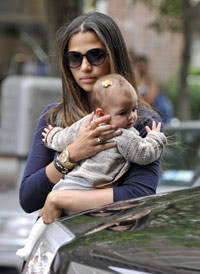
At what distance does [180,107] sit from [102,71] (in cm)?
890

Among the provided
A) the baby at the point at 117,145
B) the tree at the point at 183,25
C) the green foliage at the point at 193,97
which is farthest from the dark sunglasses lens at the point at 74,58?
the green foliage at the point at 193,97

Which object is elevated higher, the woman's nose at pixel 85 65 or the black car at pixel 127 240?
the woman's nose at pixel 85 65

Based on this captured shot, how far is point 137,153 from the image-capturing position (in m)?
2.65

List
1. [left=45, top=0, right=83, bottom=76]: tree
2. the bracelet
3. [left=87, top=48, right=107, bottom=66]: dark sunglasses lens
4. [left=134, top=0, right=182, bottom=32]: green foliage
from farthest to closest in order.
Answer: [left=134, top=0, right=182, bottom=32]: green foliage < [left=45, top=0, right=83, bottom=76]: tree < [left=87, top=48, right=107, bottom=66]: dark sunglasses lens < the bracelet

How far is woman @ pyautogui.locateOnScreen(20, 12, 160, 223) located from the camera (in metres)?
2.72

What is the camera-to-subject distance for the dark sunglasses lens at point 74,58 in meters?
2.92

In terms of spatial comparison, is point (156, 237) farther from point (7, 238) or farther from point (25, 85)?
point (25, 85)

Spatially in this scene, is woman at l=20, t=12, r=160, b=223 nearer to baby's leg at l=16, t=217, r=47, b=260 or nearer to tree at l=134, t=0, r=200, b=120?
baby's leg at l=16, t=217, r=47, b=260

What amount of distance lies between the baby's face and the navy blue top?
151mm

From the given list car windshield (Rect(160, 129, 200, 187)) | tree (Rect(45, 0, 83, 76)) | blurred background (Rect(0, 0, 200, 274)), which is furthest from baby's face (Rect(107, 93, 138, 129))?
tree (Rect(45, 0, 83, 76))

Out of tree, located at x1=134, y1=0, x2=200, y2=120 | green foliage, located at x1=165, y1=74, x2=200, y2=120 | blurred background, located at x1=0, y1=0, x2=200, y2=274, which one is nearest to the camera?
blurred background, located at x1=0, y1=0, x2=200, y2=274

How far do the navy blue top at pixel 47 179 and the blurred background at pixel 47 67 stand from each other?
2.06 feet

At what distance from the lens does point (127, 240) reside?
241 centimetres

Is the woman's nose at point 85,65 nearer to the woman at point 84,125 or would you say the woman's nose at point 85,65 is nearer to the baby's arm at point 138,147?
the woman at point 84,125
